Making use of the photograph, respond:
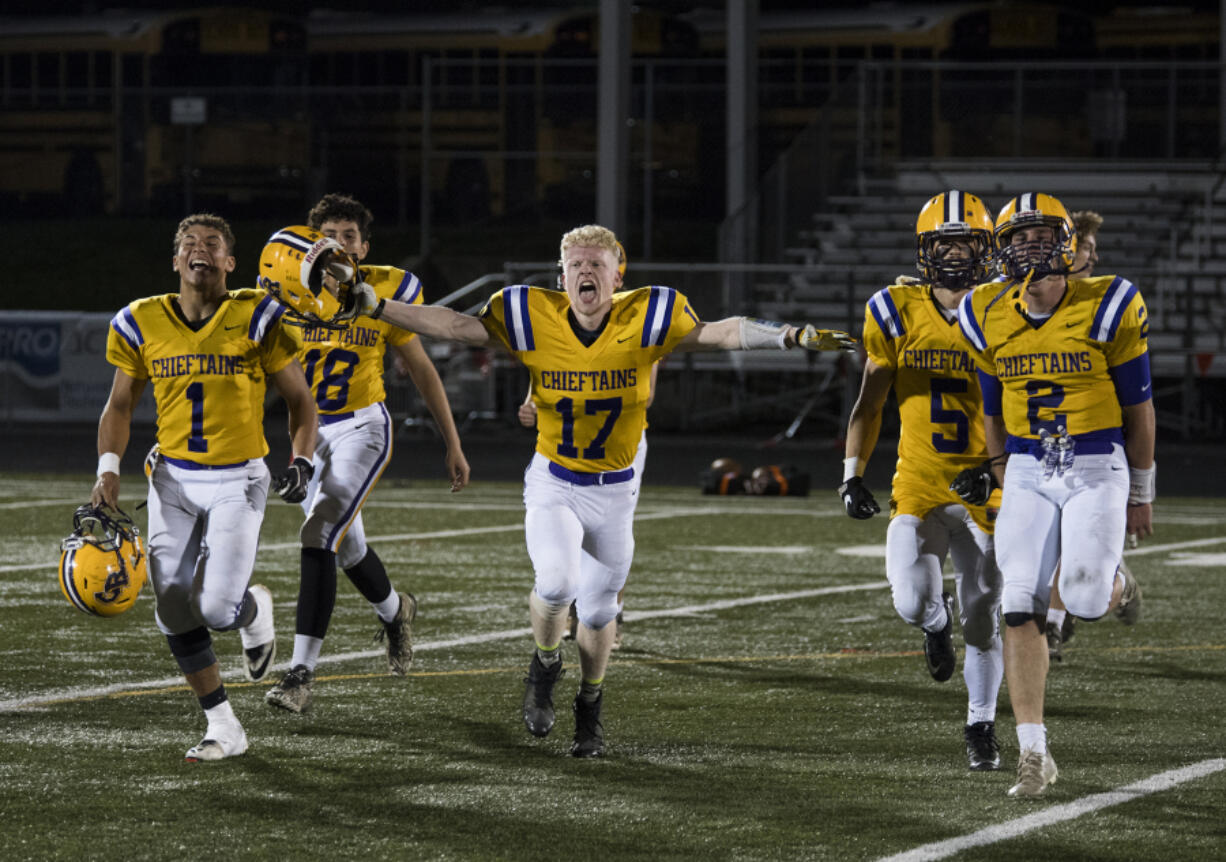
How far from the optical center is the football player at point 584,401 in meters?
6.99

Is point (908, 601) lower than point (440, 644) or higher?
higher

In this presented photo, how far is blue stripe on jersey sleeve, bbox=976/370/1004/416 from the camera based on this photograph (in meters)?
6.60

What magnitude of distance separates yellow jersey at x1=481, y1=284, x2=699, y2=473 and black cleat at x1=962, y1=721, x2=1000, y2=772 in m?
1.45

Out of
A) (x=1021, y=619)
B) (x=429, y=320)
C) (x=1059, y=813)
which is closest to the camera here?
(x=1059, y=813)

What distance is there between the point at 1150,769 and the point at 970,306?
1.57 meters

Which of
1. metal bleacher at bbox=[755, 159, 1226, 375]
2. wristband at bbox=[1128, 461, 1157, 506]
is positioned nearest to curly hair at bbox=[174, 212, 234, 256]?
wristband at bbox=[1128, 461, 1157, 506]

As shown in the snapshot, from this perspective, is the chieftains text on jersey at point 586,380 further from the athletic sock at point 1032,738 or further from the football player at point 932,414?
the athletic sock at point 1032,738

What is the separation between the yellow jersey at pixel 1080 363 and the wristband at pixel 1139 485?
0.42ft

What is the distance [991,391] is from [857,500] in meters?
0.74

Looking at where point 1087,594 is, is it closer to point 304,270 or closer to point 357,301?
point 357,301

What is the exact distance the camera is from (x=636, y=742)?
23.6ft

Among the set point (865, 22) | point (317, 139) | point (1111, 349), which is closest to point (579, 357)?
point (1111, 349)

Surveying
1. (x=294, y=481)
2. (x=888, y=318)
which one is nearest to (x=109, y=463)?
(x=294, y=481)

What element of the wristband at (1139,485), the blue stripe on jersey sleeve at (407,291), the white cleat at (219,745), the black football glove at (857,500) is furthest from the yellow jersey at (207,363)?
the wristband at (1139,485)
